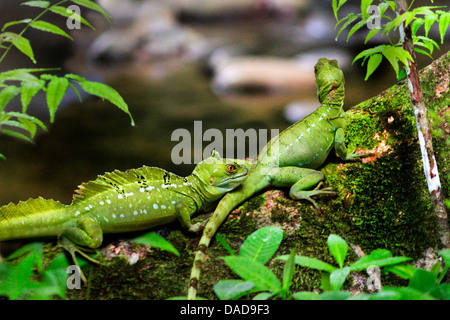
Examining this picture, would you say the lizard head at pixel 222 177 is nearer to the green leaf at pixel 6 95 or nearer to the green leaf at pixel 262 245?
the green leaf at pixel 262 245

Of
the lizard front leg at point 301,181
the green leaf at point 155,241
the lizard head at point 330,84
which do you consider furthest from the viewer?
the lizard head at point 330,84

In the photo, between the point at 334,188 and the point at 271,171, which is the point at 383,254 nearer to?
the point at 334,188

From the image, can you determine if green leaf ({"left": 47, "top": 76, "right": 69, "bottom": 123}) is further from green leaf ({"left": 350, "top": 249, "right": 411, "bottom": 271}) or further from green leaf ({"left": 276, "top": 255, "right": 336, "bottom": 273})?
green leaf ({"left": 350, "top": 249, "right": 411, "bottom": 271})

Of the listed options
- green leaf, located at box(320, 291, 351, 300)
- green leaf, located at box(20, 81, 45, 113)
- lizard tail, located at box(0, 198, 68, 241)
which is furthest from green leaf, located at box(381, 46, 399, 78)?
lizard tail, located at box(0, 198, 68, 241)

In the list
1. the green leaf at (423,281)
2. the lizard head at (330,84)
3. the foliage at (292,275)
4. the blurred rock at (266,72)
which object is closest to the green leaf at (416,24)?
the lizard head at (330,84)

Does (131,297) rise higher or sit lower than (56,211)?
lower
